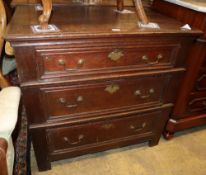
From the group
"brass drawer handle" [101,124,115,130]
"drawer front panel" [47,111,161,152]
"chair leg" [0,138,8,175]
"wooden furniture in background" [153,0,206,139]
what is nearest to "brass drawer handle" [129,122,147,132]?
"drawer front panel" [47,111,161,152]

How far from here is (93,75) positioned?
104cm

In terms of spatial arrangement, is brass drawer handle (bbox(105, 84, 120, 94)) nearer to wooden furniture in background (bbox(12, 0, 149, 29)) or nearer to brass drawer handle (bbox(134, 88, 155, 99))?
brass drawer handle (bbox(134, 88, 155, 99))

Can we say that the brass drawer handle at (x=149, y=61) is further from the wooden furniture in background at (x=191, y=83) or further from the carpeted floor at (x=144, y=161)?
the carpeted floor at (x=144, y=161)

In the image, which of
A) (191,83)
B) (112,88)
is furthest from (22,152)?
(191,83)

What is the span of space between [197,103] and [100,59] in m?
0.93

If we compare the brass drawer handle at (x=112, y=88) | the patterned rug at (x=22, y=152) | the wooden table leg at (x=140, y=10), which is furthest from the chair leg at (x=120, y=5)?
the patterned rug at (x=22, y=152)

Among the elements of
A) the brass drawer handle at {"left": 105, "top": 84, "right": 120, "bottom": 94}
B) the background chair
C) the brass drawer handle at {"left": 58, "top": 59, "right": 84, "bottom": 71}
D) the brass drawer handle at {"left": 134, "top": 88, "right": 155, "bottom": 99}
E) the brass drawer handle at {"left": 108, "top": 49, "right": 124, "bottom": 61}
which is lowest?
the brass drawer handle at {"left": 134, "top": 88, "right": 155, "bottom": 99}

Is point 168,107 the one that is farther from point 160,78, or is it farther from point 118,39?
point 118,39

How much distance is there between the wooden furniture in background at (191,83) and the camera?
1221 mm

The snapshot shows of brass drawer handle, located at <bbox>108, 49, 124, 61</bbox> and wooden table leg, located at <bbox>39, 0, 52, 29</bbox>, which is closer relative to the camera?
wooden table leg, located at <bbox>39, 0, 52, 29</bbox>

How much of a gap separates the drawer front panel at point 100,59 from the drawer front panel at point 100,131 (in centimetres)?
36

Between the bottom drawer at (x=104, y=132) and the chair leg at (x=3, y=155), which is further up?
the chair leg at (x=3, y=155)

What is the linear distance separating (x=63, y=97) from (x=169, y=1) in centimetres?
94

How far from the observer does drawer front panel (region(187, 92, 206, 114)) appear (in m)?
1.48
